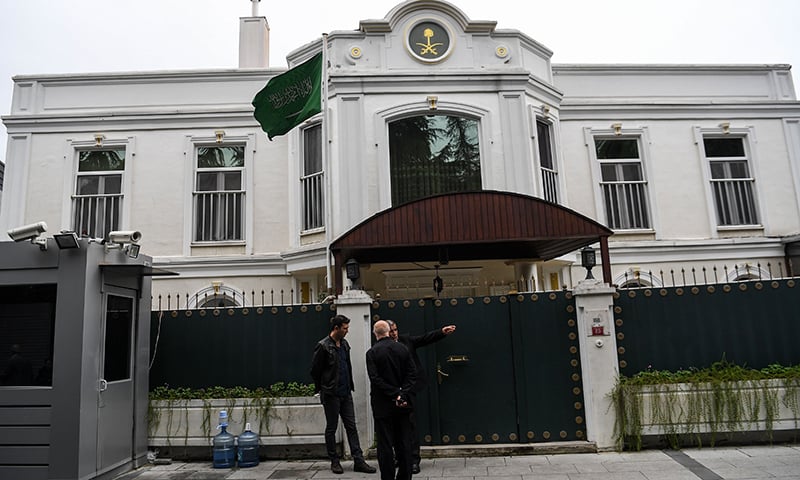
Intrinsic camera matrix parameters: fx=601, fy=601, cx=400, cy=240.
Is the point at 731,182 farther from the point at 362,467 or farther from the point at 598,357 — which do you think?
the point at 362,467

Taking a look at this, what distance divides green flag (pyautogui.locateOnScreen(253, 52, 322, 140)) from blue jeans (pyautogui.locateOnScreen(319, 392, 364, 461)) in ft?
16.0

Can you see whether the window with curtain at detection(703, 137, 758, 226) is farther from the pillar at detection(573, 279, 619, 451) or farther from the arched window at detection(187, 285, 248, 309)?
the arched window at detection(187, 285, 248, 309)

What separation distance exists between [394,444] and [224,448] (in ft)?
9.26

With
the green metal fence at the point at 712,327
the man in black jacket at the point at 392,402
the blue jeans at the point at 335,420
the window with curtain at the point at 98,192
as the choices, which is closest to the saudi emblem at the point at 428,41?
the green metal fence at the point at 712,327

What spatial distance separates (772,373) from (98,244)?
358 inches

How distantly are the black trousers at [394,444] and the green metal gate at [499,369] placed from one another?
1.91 m

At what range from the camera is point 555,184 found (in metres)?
13.9

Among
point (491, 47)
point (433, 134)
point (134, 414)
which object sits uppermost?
point (491, 47)

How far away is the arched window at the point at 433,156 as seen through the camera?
12820 mm

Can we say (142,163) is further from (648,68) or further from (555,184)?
(648,68)

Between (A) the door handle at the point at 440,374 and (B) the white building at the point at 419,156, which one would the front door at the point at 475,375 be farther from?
(B) the white building at the point at 419,156

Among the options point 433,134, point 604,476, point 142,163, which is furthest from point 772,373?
point 142,163

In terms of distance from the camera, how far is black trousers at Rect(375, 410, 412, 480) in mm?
6355

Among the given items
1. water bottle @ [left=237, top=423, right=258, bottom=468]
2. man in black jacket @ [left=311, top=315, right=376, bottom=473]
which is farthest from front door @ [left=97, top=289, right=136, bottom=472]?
man in black jacket @ [left=311, top=315, right=376, bottom=473]
